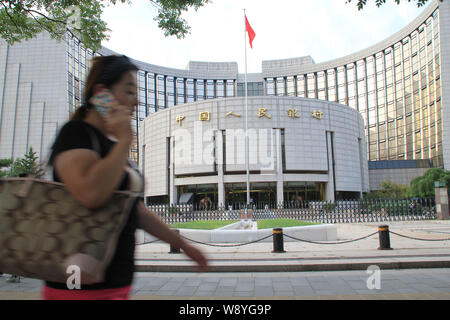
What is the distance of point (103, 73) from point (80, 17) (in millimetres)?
9481

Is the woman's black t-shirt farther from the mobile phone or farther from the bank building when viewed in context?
the bank building

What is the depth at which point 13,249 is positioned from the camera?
1.15 metres

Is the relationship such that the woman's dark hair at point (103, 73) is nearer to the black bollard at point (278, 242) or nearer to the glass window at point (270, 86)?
the black bollard at point (278, 242)

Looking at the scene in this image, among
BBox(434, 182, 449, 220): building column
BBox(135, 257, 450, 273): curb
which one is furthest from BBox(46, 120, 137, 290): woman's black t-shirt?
BBox(434, 182, 449, 220): building column

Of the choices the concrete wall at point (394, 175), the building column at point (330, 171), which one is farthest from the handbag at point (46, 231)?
the concrete wall at point (394, 175)

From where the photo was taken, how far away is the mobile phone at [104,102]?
129cm

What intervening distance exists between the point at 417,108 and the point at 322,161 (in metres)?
25.5

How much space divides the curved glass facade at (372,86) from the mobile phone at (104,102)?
186 feet

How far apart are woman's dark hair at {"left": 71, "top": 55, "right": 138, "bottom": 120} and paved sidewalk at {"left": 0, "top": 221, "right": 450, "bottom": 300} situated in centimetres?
407
